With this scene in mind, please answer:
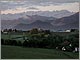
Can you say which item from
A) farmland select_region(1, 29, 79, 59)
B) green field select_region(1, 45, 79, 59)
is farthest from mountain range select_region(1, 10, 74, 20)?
green field select_region(1, 45, 79, 59)

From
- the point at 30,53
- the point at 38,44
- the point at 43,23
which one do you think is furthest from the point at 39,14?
the point at 30,53

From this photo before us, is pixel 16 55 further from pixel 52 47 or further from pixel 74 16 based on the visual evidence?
pixel 74 16

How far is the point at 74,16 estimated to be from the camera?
384 cm

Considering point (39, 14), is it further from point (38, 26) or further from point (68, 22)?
point (68, 22)

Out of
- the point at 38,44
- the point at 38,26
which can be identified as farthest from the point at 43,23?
the point at 38,44

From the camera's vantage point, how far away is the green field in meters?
3.83

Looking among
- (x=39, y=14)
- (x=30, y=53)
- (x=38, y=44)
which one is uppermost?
(x=39, y=14)

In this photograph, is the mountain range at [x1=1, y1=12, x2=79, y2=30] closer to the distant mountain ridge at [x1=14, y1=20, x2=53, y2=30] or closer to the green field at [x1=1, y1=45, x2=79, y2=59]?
the distant mountain ridge at [x1=14, y1=20, x2=53, y2=30]

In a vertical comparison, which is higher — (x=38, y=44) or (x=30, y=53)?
(x=38, y=44)

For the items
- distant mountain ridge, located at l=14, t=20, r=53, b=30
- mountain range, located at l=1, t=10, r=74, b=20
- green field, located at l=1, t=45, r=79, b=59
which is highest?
mountain range, located at l=1, t=10, r=74, b=20

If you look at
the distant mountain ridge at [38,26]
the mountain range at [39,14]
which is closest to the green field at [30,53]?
the distant mountain ridge at [38,26]

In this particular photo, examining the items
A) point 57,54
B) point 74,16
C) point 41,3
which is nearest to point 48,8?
point 41,3

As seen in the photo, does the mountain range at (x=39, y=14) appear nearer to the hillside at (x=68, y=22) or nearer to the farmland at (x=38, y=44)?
the hillside at (x=68, y=22)

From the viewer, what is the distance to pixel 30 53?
383cm
